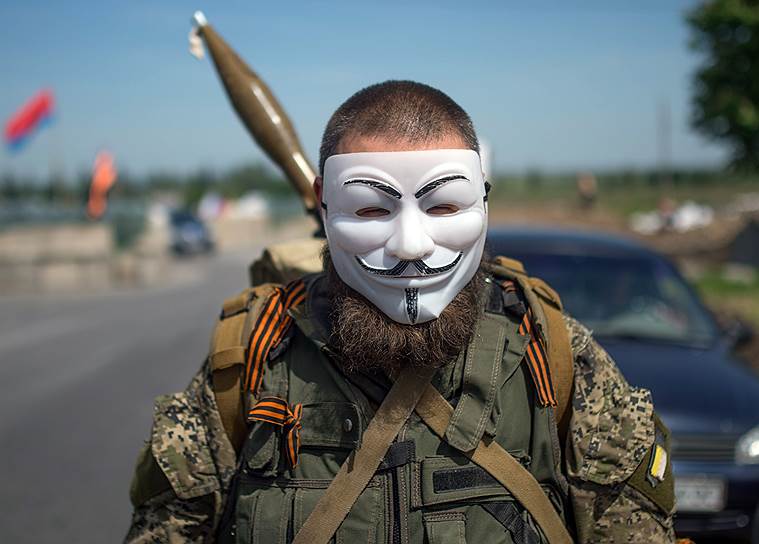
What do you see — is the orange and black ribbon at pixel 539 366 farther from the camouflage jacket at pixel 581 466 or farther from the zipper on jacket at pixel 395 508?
the zipper on jacket at pixel 395 508

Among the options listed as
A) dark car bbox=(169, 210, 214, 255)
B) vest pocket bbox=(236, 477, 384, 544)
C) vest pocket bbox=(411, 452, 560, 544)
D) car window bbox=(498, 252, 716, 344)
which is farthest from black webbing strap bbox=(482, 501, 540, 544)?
dark car bbox=(169, 210, 214, 255)

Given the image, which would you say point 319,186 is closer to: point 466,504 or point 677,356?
point 466,504

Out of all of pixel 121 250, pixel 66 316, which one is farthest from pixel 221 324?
pixel 121 250

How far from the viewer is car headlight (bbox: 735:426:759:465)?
→ 3.76 m

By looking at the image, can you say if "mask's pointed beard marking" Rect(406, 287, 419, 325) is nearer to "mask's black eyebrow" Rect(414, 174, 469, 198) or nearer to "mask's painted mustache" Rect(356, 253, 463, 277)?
"mask's painted mustache" Rect(356, 253, 463, 277)

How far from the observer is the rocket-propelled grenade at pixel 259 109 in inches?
111

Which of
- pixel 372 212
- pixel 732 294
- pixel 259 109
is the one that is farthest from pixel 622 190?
pixel 372 212

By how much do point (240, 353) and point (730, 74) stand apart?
20.4m

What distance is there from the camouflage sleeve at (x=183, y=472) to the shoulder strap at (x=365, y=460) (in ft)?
0.83

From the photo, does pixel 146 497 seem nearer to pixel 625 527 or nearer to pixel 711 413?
pixel 625 527

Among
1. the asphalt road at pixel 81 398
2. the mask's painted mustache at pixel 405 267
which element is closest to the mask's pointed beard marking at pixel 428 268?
the mask's painted mustache at pixel 405 267

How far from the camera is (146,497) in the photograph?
1.88 meters

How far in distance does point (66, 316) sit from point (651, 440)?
12.0m

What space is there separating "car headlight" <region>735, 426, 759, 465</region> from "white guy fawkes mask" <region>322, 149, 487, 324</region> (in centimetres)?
252
